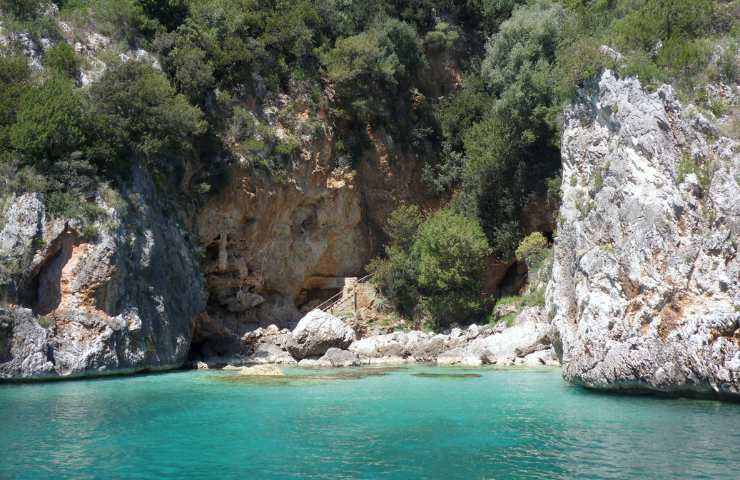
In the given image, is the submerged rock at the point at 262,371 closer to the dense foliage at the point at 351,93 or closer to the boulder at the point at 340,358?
the boulder at the point at 340,358

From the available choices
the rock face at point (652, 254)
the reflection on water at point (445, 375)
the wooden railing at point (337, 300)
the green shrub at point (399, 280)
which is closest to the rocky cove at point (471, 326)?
the rock face at point (652, 254)

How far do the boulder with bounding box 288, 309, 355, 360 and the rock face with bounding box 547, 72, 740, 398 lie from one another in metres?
12.7

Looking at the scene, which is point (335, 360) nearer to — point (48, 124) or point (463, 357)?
point (463, 357)

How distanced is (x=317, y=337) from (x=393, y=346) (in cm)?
366

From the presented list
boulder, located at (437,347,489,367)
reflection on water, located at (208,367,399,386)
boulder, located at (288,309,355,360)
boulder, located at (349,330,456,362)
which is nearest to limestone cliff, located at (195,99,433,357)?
boulder, located at (288,309,355,360)

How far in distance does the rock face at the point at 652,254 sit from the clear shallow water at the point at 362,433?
96 cm

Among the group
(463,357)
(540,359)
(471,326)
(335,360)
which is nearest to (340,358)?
(335,360)

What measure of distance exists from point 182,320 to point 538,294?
1565cm

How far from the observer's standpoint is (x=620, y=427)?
13.0 m

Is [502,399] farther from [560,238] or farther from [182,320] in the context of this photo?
[182,320]

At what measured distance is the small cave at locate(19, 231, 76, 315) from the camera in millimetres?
22969

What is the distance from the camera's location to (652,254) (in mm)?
16641

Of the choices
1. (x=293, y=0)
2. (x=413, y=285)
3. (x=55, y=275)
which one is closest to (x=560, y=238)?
(x=413, y=285)

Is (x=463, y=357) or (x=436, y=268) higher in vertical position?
(x=436, y=268)
